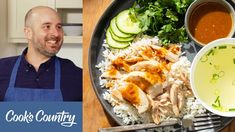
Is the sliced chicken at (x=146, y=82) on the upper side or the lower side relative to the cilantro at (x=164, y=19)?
lower

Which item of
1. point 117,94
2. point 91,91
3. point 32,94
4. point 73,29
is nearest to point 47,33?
point 73,29

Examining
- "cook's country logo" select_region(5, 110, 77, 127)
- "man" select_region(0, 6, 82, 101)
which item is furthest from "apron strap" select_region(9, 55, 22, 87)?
"cook's country logo" select_region(5, 110, 77, 127)

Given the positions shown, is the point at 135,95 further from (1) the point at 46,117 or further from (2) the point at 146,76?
(1) the point at 46,117

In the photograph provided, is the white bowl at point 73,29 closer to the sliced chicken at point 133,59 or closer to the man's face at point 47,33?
the man's face at point 47,33

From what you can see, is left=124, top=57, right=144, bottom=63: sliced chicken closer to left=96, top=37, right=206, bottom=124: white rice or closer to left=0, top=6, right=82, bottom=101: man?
left=96, top=37, right=206, bottom=124: white rice

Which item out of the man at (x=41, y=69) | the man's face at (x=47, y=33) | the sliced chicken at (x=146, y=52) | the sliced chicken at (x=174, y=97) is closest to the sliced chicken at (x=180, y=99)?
the sliced chicken at (x=174, y=97)

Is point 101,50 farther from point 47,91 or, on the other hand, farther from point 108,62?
point 47,91

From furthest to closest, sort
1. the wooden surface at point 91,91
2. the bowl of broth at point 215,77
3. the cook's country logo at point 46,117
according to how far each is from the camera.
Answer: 1. the cook's country logo at point 46,117
2. the wooden surface at point 91,91
3. the bowl of broth at point 215,77

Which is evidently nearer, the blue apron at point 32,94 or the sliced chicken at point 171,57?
the sliced chicken at point 171,57
